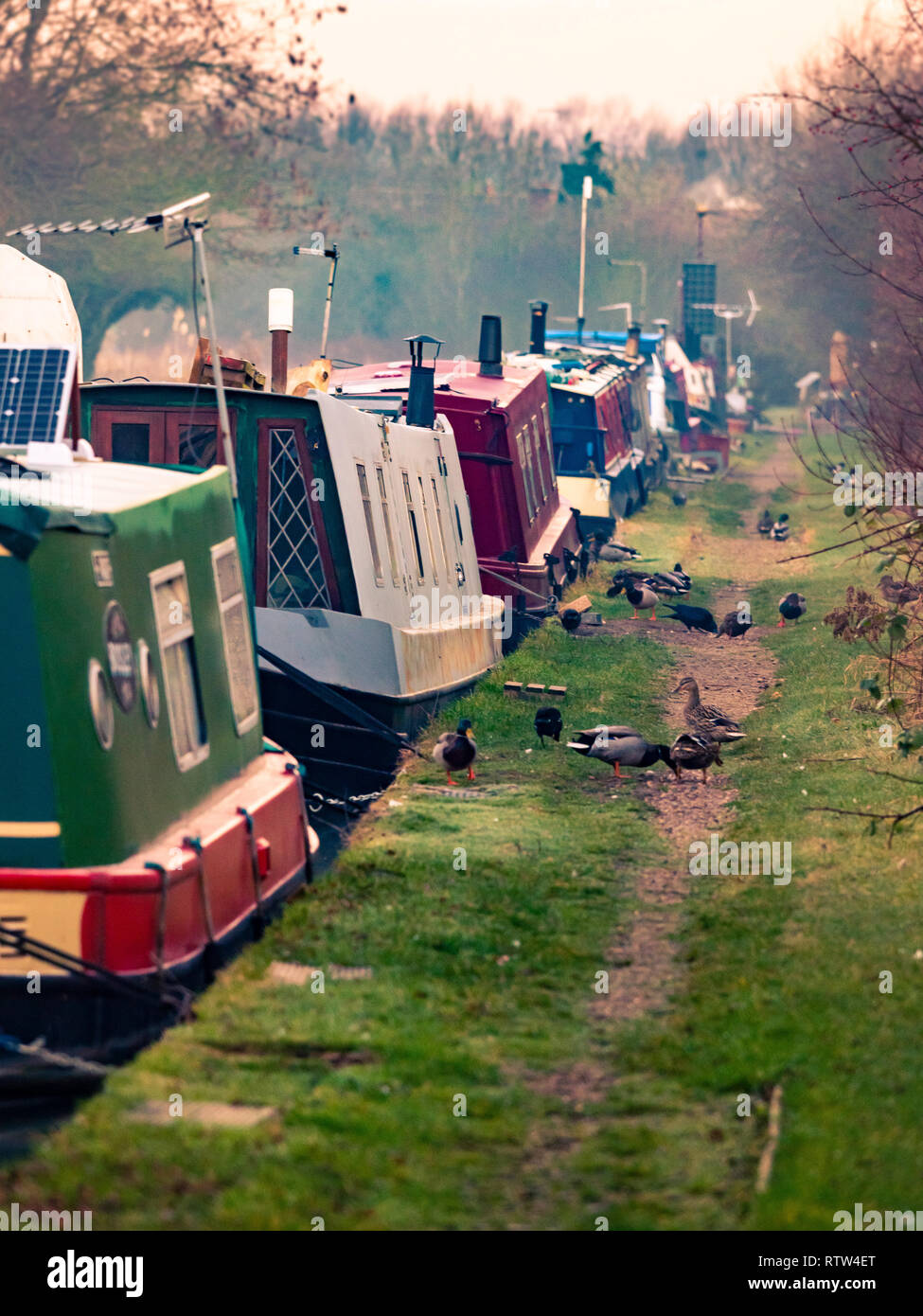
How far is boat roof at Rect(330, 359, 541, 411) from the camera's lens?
68.4ft

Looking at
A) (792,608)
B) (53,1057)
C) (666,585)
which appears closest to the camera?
(53,1057)

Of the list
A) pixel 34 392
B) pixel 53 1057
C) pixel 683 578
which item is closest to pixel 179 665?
pixel 34 392

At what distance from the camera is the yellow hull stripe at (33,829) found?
7.78 m

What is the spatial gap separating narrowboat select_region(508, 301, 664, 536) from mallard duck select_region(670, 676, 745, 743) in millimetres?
14338

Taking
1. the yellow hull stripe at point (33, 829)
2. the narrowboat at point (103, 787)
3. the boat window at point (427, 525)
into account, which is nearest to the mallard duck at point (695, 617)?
the boat window at point (427, 525)

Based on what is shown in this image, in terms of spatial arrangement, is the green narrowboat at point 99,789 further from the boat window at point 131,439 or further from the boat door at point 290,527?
the boat window at point 131,439

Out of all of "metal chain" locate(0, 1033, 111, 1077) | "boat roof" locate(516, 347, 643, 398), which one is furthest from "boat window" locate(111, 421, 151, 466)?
"boat roof" locate(516, 347, 643, 398)

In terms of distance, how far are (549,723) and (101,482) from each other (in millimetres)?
7289

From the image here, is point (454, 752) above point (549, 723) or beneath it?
above

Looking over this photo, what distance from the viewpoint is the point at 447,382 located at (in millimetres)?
23281

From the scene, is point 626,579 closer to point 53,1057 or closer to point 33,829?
point 33,829

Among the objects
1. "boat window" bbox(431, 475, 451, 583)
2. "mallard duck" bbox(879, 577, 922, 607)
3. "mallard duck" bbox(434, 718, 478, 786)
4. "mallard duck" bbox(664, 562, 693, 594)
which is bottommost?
"mallard duck" bbox(664, 562, 693, 594)

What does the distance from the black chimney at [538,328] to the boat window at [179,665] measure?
2586cm

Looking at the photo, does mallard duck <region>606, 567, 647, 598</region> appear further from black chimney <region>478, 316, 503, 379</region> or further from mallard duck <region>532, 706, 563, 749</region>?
mallard duck <region>532, 706, 563, 749</region>
